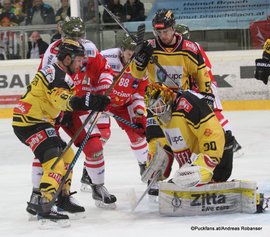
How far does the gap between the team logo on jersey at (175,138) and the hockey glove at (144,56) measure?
0.57 m

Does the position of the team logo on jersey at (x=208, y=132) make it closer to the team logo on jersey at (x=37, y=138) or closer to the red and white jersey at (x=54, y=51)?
the team logo on jersey at (x=37, y=138)

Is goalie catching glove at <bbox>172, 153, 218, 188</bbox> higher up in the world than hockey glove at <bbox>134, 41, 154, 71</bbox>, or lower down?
lower down

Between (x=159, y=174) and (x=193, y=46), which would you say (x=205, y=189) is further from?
(x=193, y=46)

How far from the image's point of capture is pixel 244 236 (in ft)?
11.9

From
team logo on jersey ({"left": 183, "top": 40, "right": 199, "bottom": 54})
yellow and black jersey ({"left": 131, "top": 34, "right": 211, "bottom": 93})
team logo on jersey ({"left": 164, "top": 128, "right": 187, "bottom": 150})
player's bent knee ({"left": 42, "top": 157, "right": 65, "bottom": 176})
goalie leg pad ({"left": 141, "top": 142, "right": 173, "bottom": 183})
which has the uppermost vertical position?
team logo on jersey ({"left": 183, "top": 40, "right": 199, "bottom": 54})

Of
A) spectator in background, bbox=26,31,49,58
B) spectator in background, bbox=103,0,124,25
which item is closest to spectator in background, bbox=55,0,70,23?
spectator in background, bbox=26,31,49,58

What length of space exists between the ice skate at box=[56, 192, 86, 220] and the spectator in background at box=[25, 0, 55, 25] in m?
5.81

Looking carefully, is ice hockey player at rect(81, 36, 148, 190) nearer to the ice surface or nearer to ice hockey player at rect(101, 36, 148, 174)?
ice hockey player at rect(101, 36, 148, 174)

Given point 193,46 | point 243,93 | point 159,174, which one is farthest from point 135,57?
point 243,93

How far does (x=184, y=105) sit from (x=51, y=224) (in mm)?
907

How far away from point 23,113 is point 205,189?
40.5 inches

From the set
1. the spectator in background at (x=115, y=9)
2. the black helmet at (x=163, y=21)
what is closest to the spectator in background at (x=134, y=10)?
the spectator in background at (x=115, y=9)

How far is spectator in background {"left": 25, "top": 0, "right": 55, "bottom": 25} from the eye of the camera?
32.6 feet

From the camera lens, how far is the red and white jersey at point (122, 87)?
5.35 metres
